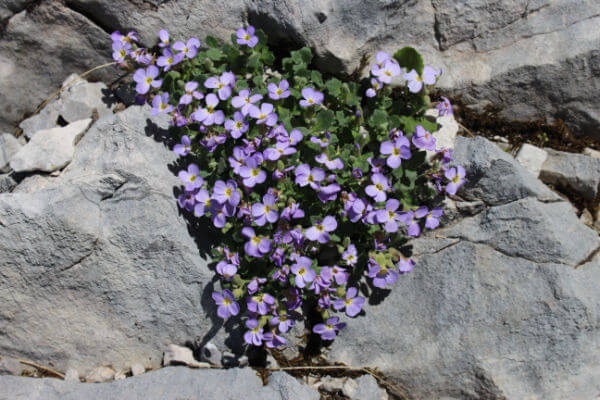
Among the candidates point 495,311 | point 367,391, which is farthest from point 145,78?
point 495,311

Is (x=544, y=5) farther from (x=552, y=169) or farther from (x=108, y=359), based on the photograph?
(x=108, y=359)

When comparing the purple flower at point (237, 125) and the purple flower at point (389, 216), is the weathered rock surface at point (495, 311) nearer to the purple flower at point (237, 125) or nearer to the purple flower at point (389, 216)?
the purple flower at point (389, 216)

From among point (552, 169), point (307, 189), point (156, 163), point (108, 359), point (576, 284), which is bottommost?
point (108, 359)

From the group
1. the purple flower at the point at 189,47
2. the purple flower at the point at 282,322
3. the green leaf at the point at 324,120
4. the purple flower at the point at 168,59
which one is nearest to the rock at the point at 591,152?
the green leaf at the point at 324,120

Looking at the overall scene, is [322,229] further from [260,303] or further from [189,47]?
[189,47]

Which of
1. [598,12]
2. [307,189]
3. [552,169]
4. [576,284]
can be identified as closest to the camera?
[576,284]

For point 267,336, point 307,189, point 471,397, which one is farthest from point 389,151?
point 471,397
